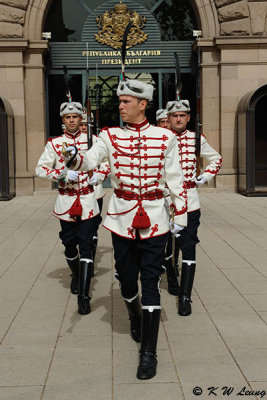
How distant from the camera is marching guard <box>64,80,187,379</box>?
3766 mm

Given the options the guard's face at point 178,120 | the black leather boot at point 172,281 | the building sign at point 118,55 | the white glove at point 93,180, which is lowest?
the black leather boot at point 172,281

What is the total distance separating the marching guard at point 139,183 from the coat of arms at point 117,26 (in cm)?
1231

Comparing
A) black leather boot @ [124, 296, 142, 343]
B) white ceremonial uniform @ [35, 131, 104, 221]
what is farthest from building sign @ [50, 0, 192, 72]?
black leather boot @ [124, 296, 142, 343]

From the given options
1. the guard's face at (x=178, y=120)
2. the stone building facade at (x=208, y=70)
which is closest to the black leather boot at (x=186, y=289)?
the guard's face at (x=178, y=120)

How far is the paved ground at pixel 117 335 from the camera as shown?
3.24m

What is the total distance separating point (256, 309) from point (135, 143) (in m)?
1.93

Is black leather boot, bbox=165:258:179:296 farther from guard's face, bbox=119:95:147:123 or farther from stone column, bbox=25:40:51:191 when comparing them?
stone column, bbox=25:40:51:191

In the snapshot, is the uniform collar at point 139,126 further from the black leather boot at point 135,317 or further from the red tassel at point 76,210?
the red tassel at point 76,210

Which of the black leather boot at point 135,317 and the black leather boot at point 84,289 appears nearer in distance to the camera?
the black leather boot at point 135,317

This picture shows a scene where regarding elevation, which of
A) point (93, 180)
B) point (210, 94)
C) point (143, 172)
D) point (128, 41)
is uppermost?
point (128, 41)

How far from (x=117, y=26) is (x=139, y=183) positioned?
1270 cm

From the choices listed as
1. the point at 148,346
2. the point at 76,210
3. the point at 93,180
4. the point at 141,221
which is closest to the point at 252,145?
the point at 76,210

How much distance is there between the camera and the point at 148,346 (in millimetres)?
3555

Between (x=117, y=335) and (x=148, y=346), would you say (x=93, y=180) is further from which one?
(x=148, y=346)
